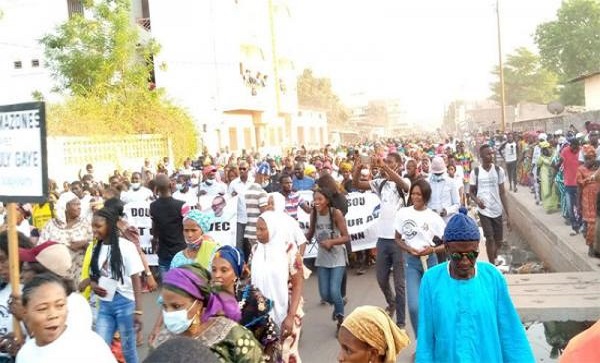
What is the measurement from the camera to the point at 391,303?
7.30 metres


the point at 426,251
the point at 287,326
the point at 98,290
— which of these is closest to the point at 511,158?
the point at 426,251

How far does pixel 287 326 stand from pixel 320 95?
88.3 metres

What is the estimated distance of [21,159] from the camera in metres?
4.12

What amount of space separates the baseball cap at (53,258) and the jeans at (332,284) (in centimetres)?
342

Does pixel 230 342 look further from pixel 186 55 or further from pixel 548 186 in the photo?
pixel 186 55

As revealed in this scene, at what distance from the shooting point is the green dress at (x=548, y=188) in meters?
15.2

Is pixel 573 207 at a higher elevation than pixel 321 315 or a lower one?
higher

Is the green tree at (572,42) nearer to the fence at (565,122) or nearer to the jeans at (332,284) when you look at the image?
the fence at (565,122)

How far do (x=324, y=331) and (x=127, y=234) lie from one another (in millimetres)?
2496

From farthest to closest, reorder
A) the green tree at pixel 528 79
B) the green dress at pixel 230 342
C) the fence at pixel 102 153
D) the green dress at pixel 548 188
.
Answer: the green tree at pixel 528 79 → the fence at pixel 102 153 → the green dress at pixel 548 188 → the green dress at pixel 230 342

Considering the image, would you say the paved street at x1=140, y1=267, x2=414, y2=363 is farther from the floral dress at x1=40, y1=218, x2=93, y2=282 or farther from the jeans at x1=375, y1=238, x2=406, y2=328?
the floral dress at x1=40, y1=218, x2=93, y2=282

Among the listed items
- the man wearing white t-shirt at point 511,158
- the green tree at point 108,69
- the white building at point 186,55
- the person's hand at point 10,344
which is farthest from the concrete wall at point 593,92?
the person's hand at point 10,344

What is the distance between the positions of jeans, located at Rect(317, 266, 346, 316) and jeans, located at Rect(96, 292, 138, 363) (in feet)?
7.63

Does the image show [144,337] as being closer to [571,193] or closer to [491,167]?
[491,167]
